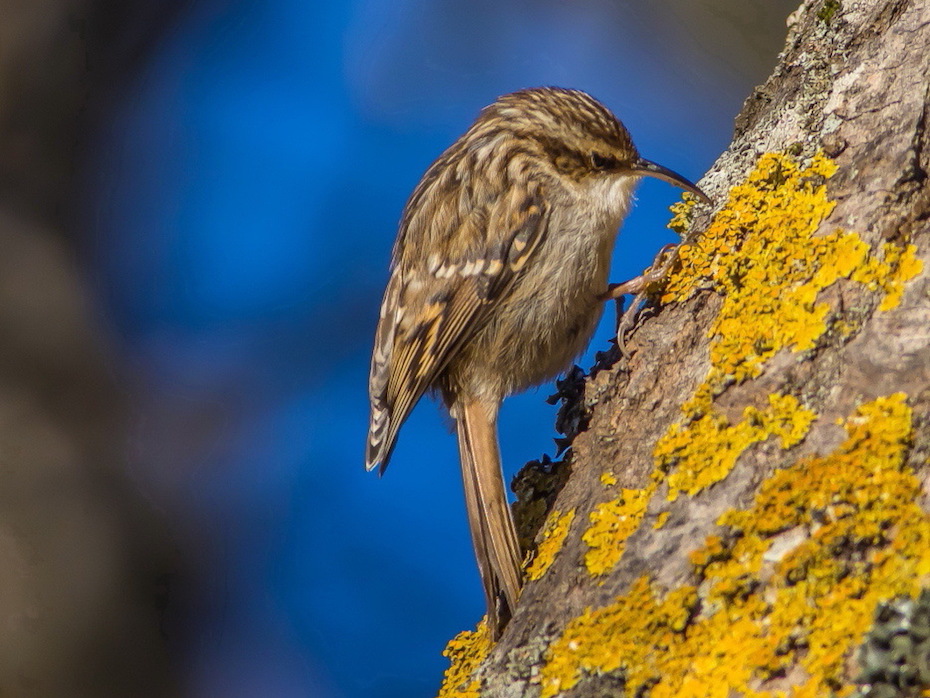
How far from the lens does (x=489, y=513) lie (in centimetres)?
187

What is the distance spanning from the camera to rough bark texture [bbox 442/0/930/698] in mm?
1202

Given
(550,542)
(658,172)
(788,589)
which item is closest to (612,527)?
(550,542)

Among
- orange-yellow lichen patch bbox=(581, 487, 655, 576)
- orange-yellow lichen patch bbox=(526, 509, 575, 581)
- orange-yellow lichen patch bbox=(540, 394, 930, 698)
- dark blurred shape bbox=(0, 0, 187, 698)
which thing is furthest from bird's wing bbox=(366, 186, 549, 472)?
dark blurred shape bbox=(0, 0, 187, 698)

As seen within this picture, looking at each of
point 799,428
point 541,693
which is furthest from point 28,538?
point 799,428

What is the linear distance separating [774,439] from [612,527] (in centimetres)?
25

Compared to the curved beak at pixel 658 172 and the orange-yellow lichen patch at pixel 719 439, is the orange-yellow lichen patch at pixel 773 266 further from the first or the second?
the curved beak at pixel 658 172

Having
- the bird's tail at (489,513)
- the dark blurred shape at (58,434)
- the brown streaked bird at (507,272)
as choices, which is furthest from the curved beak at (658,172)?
the dark blurred shape at (58,434)

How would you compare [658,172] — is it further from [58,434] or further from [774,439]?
[58,434]

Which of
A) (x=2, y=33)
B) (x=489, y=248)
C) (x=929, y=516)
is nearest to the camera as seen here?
(x=929, y=516)

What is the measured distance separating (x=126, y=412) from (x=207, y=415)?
0.44 metres

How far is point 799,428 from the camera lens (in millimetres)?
1324

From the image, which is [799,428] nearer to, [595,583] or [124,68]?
[595,583]

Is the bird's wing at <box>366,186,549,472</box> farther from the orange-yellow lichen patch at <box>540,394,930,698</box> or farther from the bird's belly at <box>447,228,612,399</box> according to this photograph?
the orange-yellow lichen patch at <box>540,394,930,698</box>

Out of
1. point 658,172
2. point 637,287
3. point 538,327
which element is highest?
point 658,172
